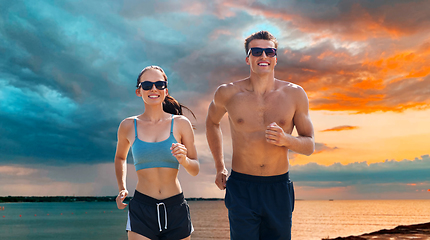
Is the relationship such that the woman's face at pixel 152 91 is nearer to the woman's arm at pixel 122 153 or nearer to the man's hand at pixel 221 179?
the woman's arm at pixel 122 153

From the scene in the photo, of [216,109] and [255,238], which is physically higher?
[216,109]

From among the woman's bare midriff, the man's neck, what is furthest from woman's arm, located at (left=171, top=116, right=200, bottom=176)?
the man's neck

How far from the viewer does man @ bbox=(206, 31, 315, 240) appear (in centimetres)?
454

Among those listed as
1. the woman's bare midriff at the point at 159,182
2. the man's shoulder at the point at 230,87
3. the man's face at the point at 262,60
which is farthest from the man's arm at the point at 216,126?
the woman's bare midriff at the point at 159,182

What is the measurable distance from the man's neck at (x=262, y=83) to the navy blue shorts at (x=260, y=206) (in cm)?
115

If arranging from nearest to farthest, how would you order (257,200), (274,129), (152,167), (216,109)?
1. (274,129)
2. (152,167)
3. (257,200)
4. (216,109)

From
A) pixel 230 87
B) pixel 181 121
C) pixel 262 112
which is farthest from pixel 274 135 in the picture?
pixel 230 87

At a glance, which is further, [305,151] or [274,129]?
[305,151]

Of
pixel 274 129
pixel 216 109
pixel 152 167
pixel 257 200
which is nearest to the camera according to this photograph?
pixel 274 129

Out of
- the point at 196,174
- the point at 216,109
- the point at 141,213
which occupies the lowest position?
the point at 141,213

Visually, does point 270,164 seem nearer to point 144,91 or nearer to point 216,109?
point 216,109

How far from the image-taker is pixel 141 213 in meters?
4.23

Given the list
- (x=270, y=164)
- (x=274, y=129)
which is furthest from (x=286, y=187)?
(x=274, y=129)

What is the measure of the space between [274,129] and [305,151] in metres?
0.72
